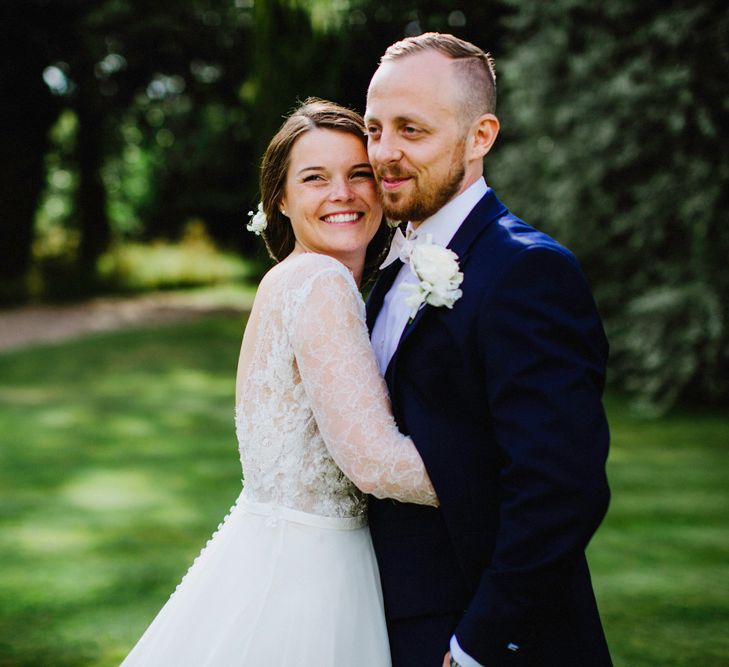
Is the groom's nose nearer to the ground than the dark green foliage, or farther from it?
nearer to the ground

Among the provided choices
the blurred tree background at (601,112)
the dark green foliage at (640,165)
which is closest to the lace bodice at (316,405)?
the blurred tree background at (601,112)

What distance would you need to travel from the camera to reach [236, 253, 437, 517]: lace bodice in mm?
1966

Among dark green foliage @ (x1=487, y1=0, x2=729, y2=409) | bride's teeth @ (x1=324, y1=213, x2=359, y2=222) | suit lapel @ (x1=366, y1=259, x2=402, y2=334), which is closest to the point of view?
suit lapel @ (x1=366, y1=259, x2=402, y2=334)

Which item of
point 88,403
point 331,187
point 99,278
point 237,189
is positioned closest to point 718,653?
point 331,187

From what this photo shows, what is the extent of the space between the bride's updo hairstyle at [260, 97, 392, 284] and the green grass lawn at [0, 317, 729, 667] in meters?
2.50

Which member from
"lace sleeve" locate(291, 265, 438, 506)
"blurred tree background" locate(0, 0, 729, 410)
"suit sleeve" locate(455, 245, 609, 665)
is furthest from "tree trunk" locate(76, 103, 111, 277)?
"suit sleeve" locate(455, 245, 609, 665)

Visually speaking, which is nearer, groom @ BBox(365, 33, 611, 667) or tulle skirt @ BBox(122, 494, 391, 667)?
groom @ BBox(365, 33, 611, 667)

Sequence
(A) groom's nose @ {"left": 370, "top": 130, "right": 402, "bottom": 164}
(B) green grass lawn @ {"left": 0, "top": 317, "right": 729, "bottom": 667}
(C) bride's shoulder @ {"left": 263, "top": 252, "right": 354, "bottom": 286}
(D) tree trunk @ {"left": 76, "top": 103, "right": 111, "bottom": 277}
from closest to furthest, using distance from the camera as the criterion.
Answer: (A) groom's nose @ {"left": 370, "top": 130, "right": 402, "bottom": 164}
(C) bride's shoulder @ {"left": 263, "top": 252, "right": 354, "bottom": 286}
(B) green grass lawn @ {"left": 0, "top": 317, "right": 729, "bottom": 667}
(D) tree trunk @ {"left": 76, "top": 103, "right": 111, "bottom": 277}

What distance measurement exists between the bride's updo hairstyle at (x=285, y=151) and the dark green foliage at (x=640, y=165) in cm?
685

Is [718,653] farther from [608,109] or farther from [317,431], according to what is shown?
[608,109]

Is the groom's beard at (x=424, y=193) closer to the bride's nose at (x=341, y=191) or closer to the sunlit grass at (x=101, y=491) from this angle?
the bride's nose at (x=341, y=191)

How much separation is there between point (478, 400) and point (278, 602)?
2.55ft

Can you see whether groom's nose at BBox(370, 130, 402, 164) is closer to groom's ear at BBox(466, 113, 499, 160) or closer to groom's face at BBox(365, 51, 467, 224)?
groom's face at BBox(365, 51, 467, 224)

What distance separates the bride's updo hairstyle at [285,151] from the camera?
247 cm
